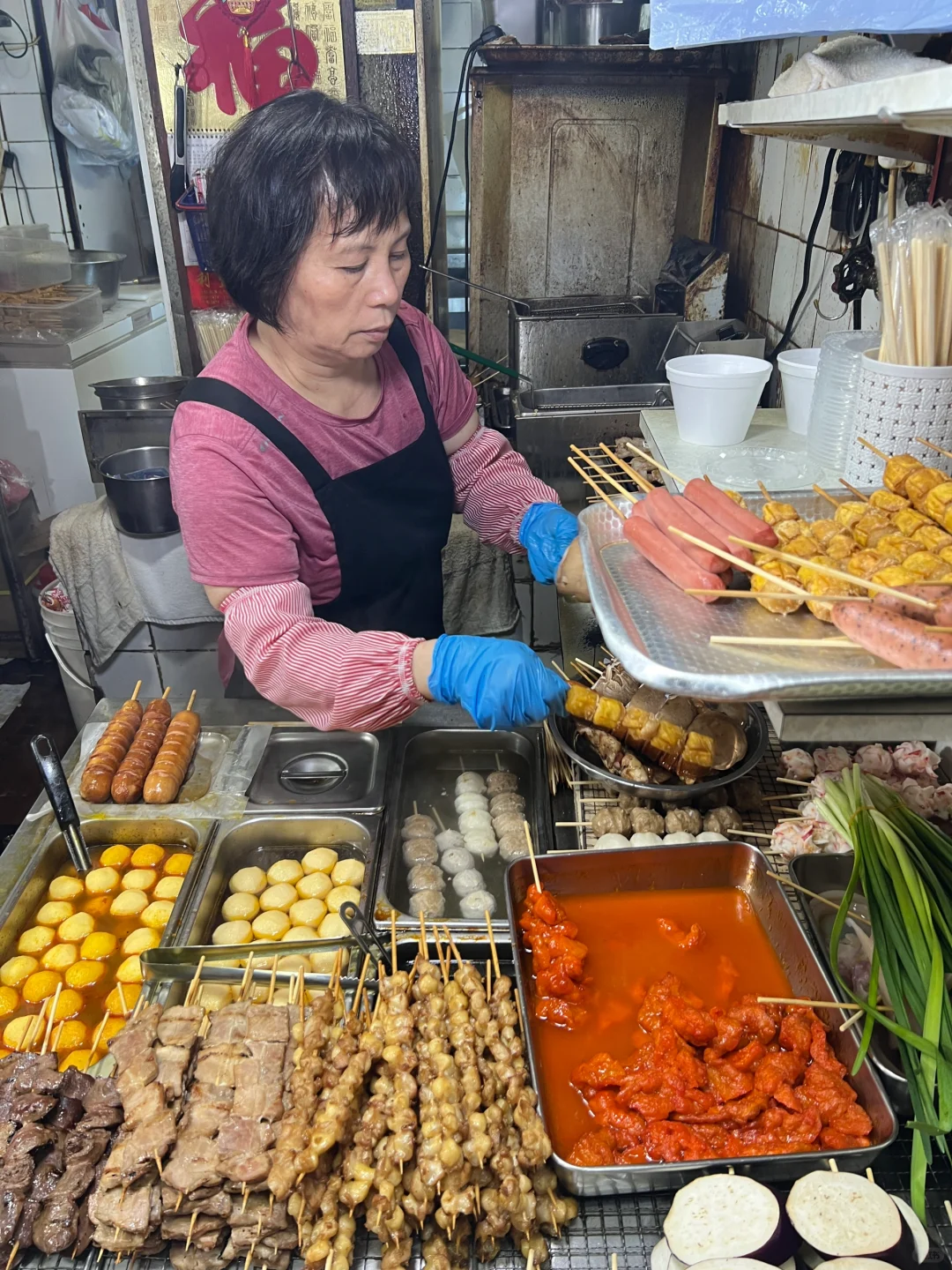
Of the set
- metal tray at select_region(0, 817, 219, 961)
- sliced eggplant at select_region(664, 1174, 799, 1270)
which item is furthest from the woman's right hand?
sliced eggplant at select_region(664, 1174, 799, 1270)

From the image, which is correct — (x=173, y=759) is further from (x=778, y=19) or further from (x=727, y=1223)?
(x=778, y=19)

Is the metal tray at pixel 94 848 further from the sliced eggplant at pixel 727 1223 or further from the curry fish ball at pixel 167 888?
the sliced eggplant at pixel 727 1223

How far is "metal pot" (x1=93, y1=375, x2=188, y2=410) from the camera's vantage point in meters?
4.94

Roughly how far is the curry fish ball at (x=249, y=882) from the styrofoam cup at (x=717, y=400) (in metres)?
1.86

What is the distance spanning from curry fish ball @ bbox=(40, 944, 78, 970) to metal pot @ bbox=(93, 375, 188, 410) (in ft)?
11.2

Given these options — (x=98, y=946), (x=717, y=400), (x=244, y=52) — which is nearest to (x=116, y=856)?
(x=98, y=946)

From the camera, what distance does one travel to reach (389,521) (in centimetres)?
288

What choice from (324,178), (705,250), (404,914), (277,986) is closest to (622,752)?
(404,914)

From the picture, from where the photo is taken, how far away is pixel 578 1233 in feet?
5.04

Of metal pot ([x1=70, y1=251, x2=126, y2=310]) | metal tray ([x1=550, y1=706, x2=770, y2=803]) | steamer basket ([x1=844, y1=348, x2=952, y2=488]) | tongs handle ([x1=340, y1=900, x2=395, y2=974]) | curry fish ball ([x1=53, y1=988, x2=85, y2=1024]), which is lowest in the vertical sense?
curry fish ball ([x1=53, y1=988, x2=85, y2=1024])

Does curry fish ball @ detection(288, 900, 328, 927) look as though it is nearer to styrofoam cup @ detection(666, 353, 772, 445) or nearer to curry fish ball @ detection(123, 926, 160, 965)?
curry fish ball @ detection(123, 926, 160, 965)

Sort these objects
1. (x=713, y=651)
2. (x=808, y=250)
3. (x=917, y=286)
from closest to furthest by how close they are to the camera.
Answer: (x=713, y=651)
(x=917, y=286)
(x=808, y=250)

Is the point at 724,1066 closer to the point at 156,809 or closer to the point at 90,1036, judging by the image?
the point at 90,1036

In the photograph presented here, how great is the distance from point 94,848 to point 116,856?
0.33ft
